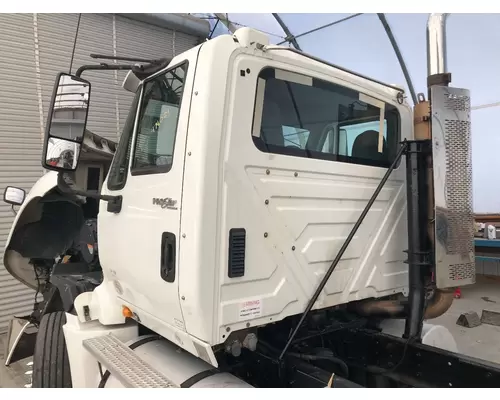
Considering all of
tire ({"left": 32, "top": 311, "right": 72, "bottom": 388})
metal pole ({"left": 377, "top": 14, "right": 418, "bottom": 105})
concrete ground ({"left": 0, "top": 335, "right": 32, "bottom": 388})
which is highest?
metal pole ({"left": 377, "top": 14, "right": 418, "bottom": 105})

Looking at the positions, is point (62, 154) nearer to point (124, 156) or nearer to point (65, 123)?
point (65, 123)

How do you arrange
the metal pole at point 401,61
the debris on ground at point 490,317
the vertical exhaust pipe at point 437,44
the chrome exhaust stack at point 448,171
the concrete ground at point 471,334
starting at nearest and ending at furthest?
the chrome exhaust stack at point 448,171 → the vertical exhaust pipe at point 437,44 → the concrete ground at point 471,334 → the debris on ground at point 490,317 → the metal pole at point 401,61

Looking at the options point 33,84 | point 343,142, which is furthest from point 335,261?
point 33,84

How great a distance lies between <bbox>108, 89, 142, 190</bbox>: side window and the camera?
2.47m

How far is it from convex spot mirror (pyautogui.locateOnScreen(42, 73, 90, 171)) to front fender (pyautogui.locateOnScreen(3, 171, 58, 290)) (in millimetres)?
1167

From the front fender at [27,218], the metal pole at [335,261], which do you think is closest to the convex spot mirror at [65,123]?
the front fender at [27,218]

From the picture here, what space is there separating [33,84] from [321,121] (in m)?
5.22

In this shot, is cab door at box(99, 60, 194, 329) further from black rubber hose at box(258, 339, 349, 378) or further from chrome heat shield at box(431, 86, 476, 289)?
chrome heat shield at box(431, 86, 476, 289)

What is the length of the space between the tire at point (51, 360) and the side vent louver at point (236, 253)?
5.62 feet

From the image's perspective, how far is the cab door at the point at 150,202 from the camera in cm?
196

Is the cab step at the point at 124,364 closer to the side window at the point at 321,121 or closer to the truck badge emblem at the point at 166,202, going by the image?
the truck badge emblem at the point at 166,202

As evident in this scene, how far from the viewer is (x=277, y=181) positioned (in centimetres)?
204

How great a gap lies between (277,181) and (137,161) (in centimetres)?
86

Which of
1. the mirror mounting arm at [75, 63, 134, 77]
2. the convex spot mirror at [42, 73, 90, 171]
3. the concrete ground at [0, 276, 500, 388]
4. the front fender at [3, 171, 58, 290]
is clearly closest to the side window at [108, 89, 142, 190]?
the mirror mounting arm at [75, 63, 134, 77]
